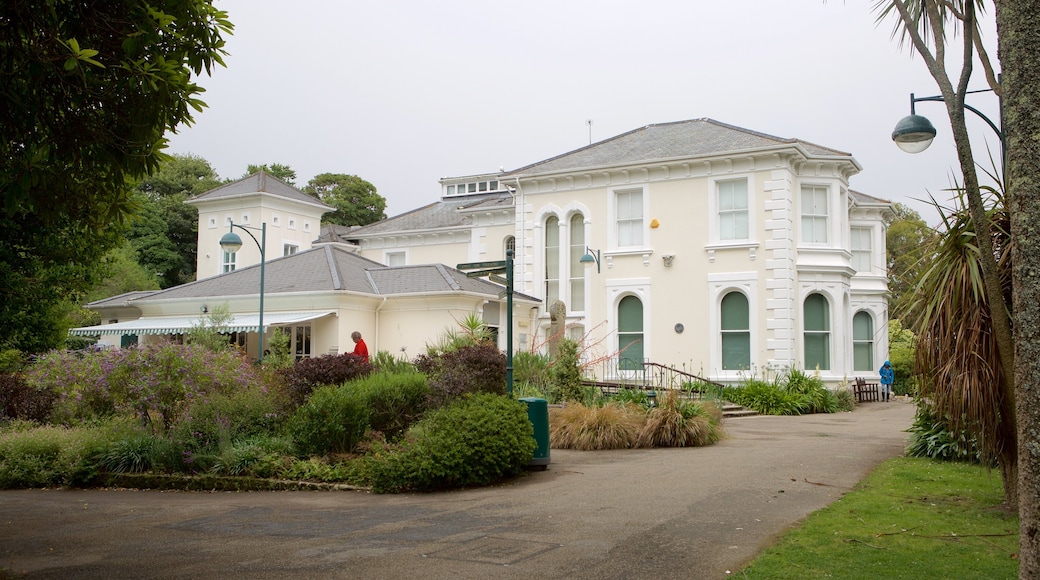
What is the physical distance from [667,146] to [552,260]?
18.0 feet

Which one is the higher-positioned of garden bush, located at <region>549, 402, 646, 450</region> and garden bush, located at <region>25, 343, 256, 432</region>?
garden bush, located at <region>25, 343, 256, 432</region>

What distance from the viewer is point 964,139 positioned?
6.61 metres

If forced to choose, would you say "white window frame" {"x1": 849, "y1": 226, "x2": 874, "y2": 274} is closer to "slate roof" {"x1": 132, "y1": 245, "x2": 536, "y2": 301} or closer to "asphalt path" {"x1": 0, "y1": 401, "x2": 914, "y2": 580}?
"slate roof" {"x1": 132, "y1": 245, "x2": 536, "y2": 301}

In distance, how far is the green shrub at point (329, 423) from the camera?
11398 millimetres

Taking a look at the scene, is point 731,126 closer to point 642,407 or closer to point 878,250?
point 878,250

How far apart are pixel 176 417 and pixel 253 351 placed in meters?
13.9

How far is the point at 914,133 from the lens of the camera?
910 cm

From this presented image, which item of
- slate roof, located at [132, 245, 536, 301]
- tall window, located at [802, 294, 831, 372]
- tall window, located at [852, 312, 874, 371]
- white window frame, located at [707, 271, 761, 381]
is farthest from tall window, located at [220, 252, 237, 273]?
tall window, located at [852, 312, 874, 371]

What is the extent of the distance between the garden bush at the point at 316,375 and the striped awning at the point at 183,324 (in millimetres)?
10334

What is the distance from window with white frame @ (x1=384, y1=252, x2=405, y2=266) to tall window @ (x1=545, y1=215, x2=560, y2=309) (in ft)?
26.5

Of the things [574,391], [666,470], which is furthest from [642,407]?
[666,470]

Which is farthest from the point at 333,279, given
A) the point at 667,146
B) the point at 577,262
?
the point at 667,146

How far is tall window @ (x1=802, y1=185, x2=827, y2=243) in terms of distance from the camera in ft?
83.3

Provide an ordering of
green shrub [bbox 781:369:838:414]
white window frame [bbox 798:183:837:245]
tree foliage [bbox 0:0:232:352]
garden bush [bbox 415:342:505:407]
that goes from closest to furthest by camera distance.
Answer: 1. tree foliage [bbox 0:0:232:352]
2. garden bush [bbox 415:342:505:407]
3. green shrub [bbox 781:369:838:414]
4. white window frame [bbox 798:183:837:245]
